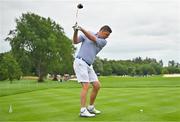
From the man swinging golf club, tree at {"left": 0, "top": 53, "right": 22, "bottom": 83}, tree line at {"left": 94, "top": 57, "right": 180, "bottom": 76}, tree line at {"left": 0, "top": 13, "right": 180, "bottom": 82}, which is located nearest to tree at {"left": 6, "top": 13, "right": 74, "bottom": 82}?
tree line at {"left": 0, "top": 13, "right": 180, "bottom": 82}

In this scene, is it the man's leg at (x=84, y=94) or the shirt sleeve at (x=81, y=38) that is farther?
the shirt sleeve at (x=81, y=38)

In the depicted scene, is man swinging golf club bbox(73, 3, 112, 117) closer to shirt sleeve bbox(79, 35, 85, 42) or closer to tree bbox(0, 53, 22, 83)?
shirt sleeve bbox(79, 35, 85, 42)

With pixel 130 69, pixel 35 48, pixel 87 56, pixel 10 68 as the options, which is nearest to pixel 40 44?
pixel 35 48

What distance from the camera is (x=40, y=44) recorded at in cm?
6619

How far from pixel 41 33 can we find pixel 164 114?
2438 inches

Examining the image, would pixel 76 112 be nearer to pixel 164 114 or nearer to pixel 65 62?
pixel 164 114

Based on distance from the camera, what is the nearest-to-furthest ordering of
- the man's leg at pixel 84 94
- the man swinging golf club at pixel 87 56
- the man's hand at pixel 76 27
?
the man's hand at pixel 76 27 < the man's leg at pixel 84 94 < the man swinging golf club at pixel 87 56

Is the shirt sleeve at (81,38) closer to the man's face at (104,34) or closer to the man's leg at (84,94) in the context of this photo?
the man's face at (104,34)

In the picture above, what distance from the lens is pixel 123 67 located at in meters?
145

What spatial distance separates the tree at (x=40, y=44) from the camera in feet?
219

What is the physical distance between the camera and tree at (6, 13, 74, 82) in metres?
66.7

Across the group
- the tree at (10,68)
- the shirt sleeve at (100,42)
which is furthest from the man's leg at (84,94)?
the tree at (10,68)

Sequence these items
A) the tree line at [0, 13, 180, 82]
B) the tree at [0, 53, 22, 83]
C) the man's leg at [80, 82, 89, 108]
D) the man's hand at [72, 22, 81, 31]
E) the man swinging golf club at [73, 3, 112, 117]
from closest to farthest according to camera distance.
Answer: the man's hand at [72, 22, 81, 31]
the man's leg at [80, 82, 89, 108]
the man swinging golf club at [73, 3, 112, 117]
the tree at [0, 53, 22, 83]
the tree line at [0, 13, 180, 82]

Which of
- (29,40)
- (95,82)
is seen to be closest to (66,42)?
(29,40)
